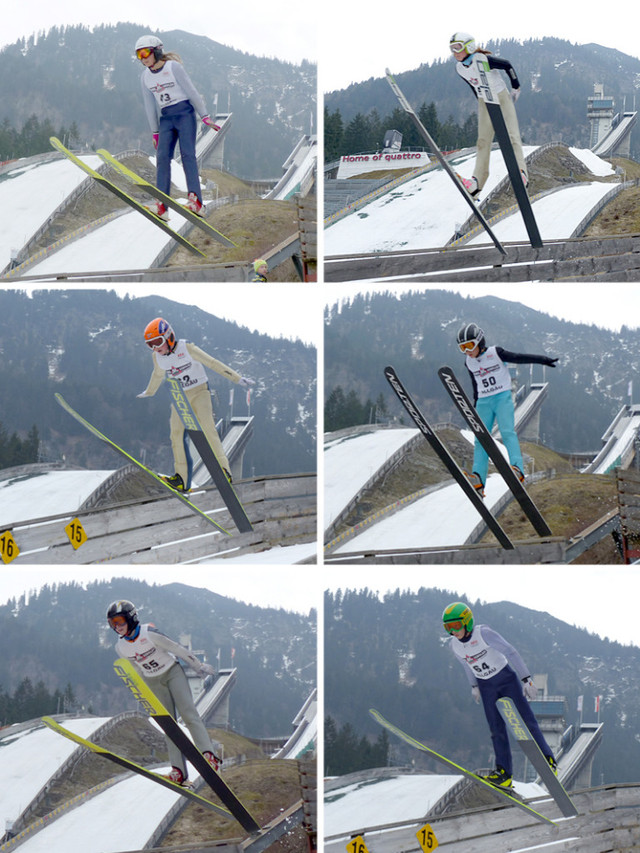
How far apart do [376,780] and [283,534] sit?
2.06m

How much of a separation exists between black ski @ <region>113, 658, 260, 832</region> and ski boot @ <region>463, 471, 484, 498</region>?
2.89 metres

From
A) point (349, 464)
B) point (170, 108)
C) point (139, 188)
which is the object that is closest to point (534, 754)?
point (349, 464)

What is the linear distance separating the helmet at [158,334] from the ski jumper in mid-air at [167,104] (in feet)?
3.79

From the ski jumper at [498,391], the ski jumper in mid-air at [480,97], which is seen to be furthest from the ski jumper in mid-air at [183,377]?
the ski jumper in mid-air at [480,97]

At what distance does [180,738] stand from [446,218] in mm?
4607

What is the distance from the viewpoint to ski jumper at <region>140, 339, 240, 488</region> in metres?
7.70

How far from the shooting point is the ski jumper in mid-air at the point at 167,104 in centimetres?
768

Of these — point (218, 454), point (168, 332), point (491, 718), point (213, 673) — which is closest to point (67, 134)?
point (168, 332)

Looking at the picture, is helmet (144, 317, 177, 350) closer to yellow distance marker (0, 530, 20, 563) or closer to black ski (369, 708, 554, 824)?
yellow distance marker (0, 530, 20, 563)

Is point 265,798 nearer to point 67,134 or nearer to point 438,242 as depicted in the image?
point 438,242

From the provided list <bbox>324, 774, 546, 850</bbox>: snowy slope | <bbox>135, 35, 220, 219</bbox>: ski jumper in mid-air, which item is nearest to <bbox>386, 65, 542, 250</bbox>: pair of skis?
<bbox>135, 35, 220, 219</bbox>: ski jumper in mid-air

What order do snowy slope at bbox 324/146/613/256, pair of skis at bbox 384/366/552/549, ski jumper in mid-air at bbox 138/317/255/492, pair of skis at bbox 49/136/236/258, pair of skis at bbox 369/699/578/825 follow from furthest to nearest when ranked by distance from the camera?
snowy slope at bbox 324/146/613/256 → pair of skis at bbox 49/136/236/258 → ski jumper in mid-air at bbox 138/317/255/492 → pair of skis at bbox 384/366/552/549 → pair of skis at bbox 369/699/578/825

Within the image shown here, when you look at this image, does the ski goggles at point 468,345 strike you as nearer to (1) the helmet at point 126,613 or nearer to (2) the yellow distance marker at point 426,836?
(1) the helmet at point 126,613

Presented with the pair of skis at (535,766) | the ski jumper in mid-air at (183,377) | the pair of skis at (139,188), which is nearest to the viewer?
the pair of skis at (535,766)
